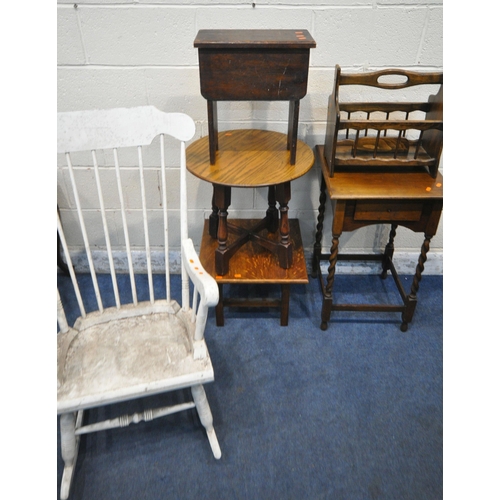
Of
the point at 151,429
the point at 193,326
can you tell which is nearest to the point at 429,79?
the point at 193,326

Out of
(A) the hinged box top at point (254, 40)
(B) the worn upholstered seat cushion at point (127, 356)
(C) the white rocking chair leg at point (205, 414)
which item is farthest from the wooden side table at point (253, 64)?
(C) the white rocking chair leg at point (205, 414)

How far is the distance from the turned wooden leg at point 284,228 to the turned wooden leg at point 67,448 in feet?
3.07

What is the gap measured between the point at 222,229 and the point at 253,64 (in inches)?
23.4

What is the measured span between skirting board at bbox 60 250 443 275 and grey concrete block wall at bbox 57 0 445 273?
0.70 metres

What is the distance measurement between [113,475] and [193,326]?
1.88 feet

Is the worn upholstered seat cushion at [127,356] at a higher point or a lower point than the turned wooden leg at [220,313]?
higher

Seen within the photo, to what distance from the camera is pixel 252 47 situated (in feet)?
4.31

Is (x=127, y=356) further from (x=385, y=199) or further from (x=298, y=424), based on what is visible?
(x=385, y=199)

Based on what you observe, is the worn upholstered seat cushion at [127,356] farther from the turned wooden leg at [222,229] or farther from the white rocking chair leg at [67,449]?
the turned wooden leg at [222,229]

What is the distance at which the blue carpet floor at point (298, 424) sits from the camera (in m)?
1.37

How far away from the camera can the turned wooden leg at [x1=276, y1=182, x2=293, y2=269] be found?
1.56 m

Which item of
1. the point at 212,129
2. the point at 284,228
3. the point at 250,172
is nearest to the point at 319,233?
the point at 284,228

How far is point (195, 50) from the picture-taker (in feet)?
5.43

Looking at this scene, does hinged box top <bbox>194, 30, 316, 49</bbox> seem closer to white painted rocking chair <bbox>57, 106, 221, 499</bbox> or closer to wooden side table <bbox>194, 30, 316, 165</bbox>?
wooden side table <bbox>194, 30, 316, 165</bbox>
